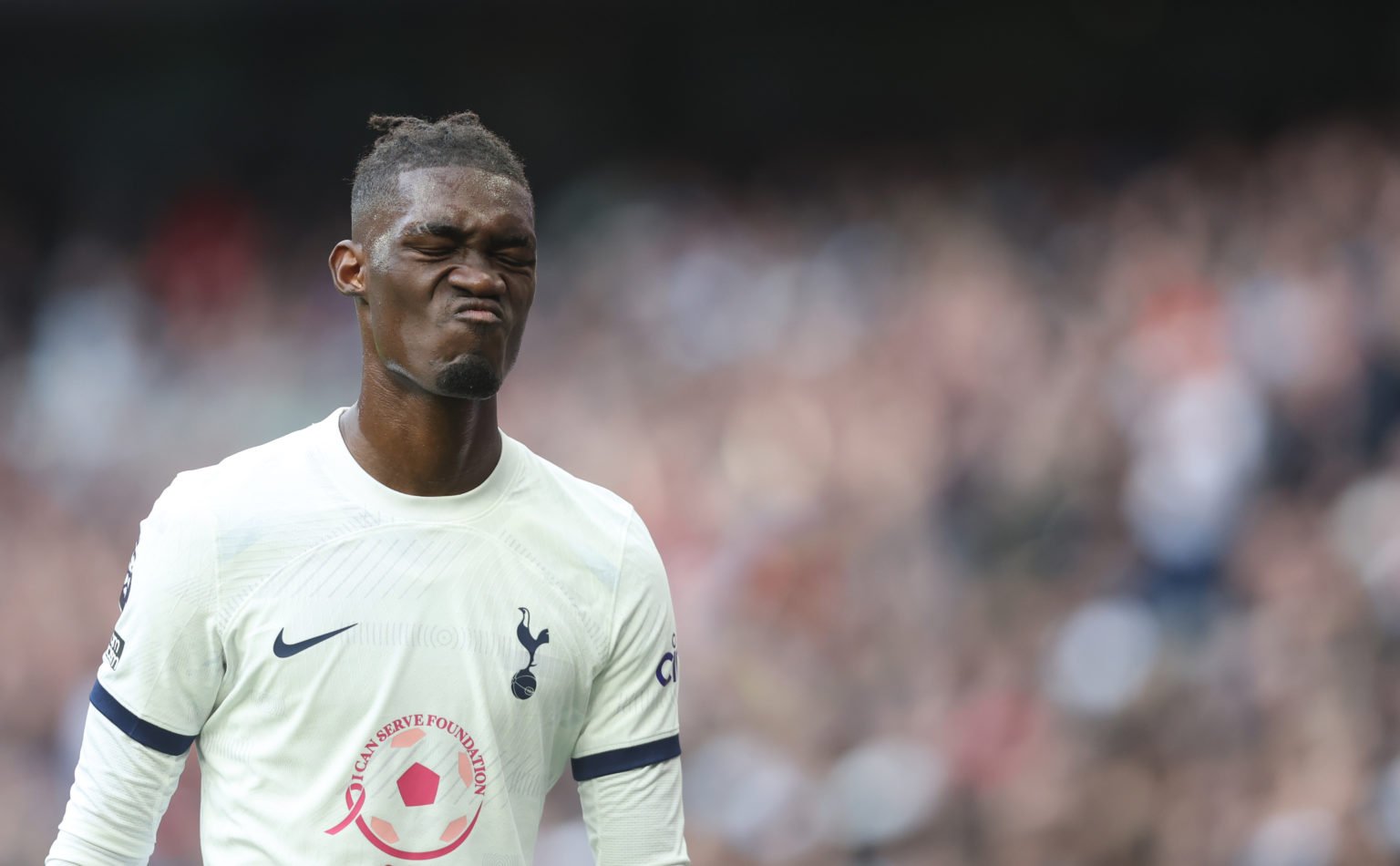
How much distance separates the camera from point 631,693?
8.75 feet

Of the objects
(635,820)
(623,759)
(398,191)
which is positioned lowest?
(635,820)

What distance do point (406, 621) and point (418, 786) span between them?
26cm

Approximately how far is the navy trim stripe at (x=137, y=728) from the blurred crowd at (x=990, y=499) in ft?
14.0

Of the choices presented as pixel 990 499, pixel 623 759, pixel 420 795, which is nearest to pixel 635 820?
pixel 623 759

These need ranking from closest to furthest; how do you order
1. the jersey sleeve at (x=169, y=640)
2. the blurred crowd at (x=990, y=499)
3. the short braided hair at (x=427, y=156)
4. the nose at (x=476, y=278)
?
the jersey sleeve at (x=169, y=640) < the nose at (x=476, y=278) < the short braided hair at (x=427, y=156) < the blurred crowd at (x=990, y=499)

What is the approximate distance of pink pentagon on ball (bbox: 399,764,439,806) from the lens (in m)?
2.43

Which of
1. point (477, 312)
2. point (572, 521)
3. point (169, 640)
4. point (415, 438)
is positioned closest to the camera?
point (169, 640)

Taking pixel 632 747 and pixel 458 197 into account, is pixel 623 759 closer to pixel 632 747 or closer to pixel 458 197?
pixel 632 747

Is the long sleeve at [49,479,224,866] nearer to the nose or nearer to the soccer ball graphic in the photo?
the soccer ball graphic

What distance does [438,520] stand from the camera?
260cm

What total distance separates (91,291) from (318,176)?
139cm

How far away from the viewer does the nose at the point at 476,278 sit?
98.7 inches

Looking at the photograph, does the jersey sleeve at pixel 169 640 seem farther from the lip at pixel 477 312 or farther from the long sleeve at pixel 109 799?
the lip at pixel 477 312

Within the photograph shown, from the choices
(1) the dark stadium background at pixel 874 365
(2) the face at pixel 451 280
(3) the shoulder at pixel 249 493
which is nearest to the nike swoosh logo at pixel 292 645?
(3) the shoulder at pixel 249 493
